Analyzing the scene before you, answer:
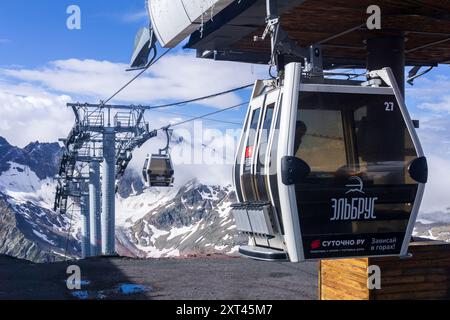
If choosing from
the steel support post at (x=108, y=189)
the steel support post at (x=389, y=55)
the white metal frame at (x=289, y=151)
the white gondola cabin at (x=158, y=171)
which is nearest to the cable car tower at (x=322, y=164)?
the white metal frame at (x=289, y=151)

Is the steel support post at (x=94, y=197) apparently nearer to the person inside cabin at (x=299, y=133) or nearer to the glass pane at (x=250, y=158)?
the glass pane at (x=250, y=158)

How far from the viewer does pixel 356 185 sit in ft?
16.6

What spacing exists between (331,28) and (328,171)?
13.1 ft

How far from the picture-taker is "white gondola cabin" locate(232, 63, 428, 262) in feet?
16.0

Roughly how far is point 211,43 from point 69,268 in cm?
898

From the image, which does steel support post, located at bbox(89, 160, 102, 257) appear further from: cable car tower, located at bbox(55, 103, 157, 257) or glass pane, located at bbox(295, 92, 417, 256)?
glass pane, located at bbox(295, 92, 417, 256)

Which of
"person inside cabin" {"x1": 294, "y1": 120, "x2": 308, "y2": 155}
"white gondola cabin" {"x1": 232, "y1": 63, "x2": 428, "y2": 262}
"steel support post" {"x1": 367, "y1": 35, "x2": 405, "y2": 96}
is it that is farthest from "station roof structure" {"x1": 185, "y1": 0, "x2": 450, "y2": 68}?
"person inside cabin" {"x1": 294, "y1": 120, "x2": 308, "y2": 155}

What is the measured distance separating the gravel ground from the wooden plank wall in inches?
161

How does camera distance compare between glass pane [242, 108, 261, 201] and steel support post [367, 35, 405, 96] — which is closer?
glass pane [242, 108, 261, 201]

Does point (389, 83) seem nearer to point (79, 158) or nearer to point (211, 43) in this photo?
point (211, 43)
